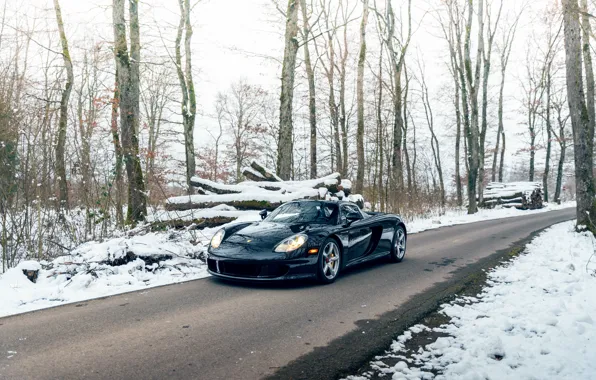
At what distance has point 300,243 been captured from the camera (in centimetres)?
575

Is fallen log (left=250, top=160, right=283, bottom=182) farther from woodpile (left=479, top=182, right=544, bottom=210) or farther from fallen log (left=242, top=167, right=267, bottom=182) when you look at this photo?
woodpile (left=479, top=182, right=544, bottom=210)

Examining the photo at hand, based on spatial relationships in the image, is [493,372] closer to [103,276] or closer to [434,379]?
[434,379]

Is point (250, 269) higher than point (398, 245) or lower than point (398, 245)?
higher

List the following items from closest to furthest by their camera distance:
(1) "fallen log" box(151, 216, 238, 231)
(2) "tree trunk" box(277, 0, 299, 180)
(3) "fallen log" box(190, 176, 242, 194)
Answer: (1) "fallen log" box(151, 216, 238, 231)
(3) "fallen log" box(190, 176, 242, 194)
(2) "tree trunk" box(277, 0, 299, 180)

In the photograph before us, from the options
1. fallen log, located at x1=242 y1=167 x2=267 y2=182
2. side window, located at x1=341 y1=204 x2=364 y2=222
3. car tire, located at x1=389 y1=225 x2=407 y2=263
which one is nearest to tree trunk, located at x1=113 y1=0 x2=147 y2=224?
fallen log, located at x1=242 y1=167 x2=267 y2=182

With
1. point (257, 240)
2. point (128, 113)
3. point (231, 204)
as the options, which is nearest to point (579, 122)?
point (231, 204)

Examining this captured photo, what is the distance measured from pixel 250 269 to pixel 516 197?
28376 millimetres

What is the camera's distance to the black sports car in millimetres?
5629

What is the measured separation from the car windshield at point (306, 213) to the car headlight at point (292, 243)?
2.53 feet

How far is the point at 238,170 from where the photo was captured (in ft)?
119

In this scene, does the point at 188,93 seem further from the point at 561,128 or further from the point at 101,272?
the point at 561,128

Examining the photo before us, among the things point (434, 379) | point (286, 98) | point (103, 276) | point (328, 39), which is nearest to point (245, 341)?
point (434, 379)

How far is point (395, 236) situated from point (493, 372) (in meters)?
4.96

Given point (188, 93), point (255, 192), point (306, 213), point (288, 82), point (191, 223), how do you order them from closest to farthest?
point (306, 213)
point (191, 223)
point (255, 192)
point (288, 82)
point (188, 93)
